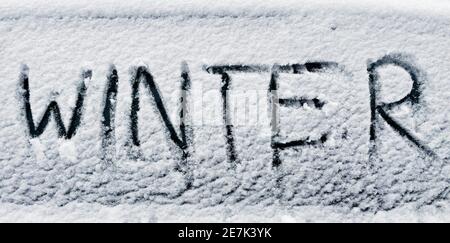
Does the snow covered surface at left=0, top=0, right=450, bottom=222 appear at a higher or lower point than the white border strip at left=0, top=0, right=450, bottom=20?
lower

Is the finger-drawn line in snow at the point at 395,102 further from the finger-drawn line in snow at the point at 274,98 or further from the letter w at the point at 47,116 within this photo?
the letter w at the point at 47,116

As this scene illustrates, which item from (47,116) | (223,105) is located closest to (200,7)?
(223,105)

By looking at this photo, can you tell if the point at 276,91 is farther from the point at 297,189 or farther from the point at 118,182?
the point at 118,182

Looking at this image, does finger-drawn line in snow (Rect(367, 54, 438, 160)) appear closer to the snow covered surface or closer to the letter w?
the snow covered surface

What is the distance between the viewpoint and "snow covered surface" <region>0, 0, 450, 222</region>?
1.53 metres

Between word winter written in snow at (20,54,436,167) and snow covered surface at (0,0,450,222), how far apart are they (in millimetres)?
13

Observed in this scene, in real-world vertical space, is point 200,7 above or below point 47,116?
above

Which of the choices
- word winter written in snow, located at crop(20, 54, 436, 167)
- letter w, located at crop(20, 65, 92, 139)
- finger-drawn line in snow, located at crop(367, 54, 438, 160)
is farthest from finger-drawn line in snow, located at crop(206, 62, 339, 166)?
letter w, located at crop(20, 65, 92, 139)

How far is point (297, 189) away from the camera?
1.54 meters

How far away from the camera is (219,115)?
153 cm

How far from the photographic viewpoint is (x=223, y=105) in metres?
1.54

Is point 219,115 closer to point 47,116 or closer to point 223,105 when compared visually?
point 223,105

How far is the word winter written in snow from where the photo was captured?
1532 mm

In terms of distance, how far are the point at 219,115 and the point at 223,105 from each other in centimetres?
3
